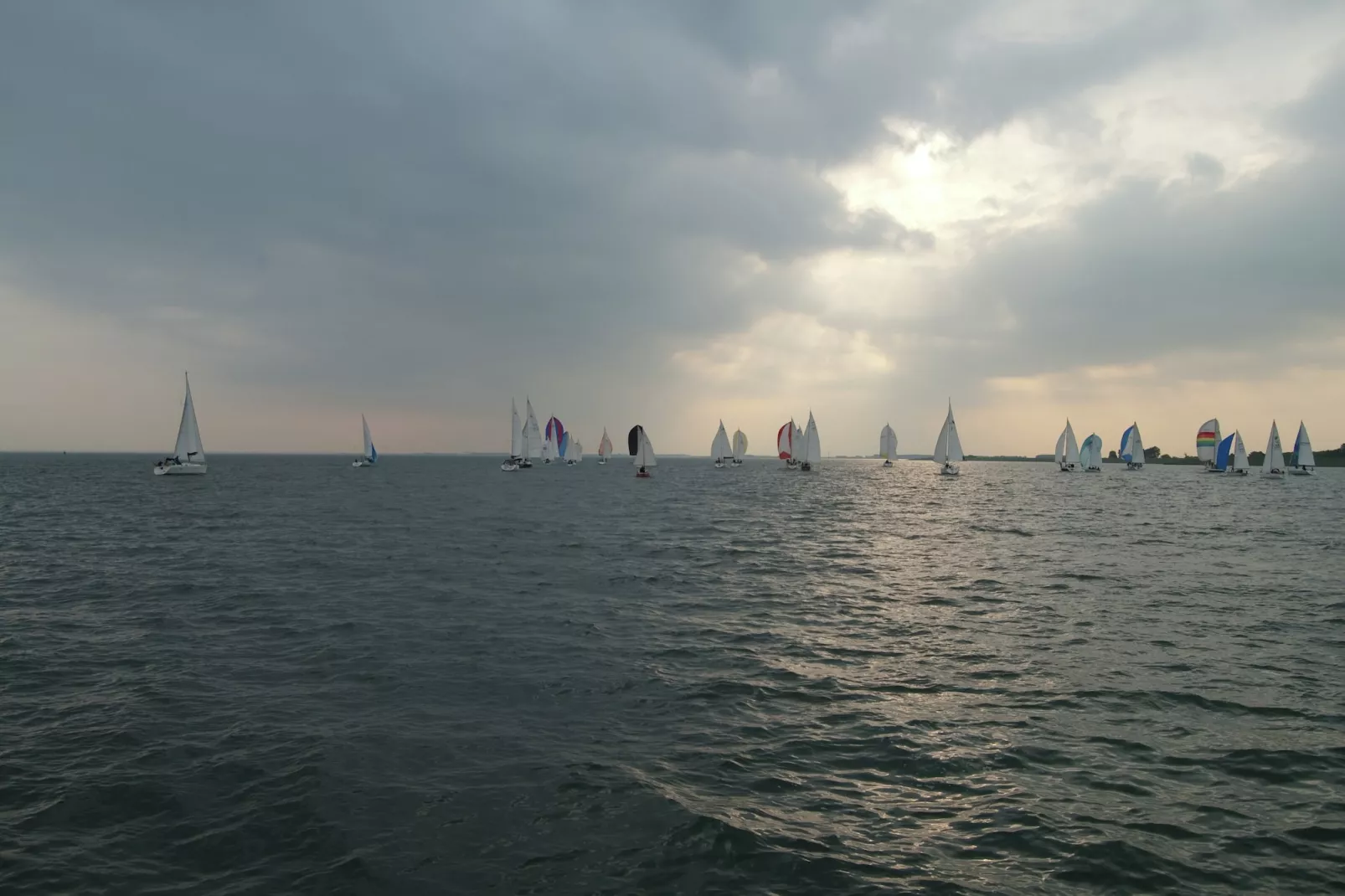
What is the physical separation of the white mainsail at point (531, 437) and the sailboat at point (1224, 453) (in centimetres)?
13041

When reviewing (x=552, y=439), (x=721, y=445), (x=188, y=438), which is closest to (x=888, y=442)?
(x=721, y=445)

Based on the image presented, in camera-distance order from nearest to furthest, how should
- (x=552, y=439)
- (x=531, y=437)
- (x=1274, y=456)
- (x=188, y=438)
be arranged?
(x=188, y=438), (x=1274, y=456), (x=531, y=437), (x=552, y=439)

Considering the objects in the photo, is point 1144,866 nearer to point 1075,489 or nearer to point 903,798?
point 903,798

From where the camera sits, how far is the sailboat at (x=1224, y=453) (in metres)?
133

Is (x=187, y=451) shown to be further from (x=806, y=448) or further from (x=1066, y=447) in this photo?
(x=1066, y=447)

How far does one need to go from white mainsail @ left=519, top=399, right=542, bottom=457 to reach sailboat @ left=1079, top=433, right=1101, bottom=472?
116069 millimetres

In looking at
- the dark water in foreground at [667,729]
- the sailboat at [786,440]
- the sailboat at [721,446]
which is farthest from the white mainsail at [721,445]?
the dark water in foreground at [667,729]

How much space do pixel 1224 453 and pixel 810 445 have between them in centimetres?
8102

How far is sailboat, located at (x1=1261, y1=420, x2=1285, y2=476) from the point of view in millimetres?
117812

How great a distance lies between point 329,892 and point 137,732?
251 inches

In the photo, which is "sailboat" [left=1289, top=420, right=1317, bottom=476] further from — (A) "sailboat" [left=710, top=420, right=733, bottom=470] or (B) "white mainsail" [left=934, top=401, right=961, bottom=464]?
(A) "sailboat" [left=710, top=420, right=733, bottom=470]

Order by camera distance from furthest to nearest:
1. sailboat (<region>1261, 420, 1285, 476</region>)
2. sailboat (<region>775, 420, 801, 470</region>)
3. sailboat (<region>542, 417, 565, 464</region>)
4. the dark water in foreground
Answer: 1. sailboat (<region>542, 417, 565, 464</region>)
2. sailboat (<region>775, 420, 801, 470</region>)
3. sailboat (<region>1261, 420, 1285, 476</region>)
4. the dark water in foreground

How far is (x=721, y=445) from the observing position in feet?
570

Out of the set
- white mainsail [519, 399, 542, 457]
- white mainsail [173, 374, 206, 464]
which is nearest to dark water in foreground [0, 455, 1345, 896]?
white mainsail [173, 374, 206, 464]
